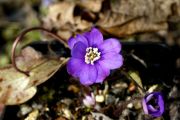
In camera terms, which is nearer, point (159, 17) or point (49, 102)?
point (49, 102)

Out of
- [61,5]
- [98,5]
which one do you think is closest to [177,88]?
[98,5]

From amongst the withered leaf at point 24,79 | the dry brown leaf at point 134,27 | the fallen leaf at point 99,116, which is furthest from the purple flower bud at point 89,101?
the dry brown leaf at point 134,27

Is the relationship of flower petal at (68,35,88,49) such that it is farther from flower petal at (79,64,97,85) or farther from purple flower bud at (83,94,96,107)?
purple flower bud at (83,94,96,107)

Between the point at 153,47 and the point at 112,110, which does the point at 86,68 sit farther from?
the point at 153,47

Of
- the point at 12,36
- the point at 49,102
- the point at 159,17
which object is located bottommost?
the point at 12,36

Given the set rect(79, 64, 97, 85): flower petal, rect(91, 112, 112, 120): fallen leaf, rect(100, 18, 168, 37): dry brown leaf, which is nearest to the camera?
rect(79, 64, 97, 85): flower petal

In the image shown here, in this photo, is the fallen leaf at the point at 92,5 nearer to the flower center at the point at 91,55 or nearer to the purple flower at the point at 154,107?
the flower center at the point at 91,55

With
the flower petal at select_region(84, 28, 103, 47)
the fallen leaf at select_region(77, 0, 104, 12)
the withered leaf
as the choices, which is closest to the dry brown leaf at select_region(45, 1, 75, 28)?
the fallen leaf at select_region(77, 0, 104, 12)

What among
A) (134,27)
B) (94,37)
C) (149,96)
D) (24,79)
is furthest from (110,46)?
(134,27)
